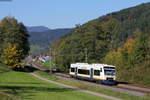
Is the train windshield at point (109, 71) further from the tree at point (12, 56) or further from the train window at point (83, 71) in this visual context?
the tree at point (12, 56)

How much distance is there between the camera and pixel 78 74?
67.4 metres

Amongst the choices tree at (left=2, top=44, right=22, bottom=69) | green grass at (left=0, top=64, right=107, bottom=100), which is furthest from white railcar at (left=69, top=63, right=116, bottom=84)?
tree at (left=2, top=44, right=22, bottom=69)

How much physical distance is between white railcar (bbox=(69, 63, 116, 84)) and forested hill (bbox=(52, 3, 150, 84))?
1051cm

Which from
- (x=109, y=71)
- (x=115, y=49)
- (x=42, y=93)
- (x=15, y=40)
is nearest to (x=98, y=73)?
(x=109, y=71)

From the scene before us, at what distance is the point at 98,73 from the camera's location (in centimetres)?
5716

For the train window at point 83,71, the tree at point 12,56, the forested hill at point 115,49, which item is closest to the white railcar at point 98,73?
the train window at point 83,71

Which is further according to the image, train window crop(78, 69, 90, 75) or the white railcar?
train window crop(78, 69, 90, 75)

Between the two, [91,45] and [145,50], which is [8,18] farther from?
[145,50]

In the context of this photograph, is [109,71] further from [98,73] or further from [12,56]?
[12,56]

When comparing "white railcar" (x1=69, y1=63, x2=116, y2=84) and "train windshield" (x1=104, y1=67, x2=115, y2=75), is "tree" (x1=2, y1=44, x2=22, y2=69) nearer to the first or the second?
"white railcar" (x1=69, y1=63, x2=116, y2=84)

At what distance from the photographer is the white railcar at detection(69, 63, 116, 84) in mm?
55394

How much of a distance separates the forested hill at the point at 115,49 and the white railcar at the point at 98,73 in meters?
10.5

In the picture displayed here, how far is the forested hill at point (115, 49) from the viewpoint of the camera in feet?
254

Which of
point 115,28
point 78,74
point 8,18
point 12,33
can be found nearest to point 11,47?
point 12,33
